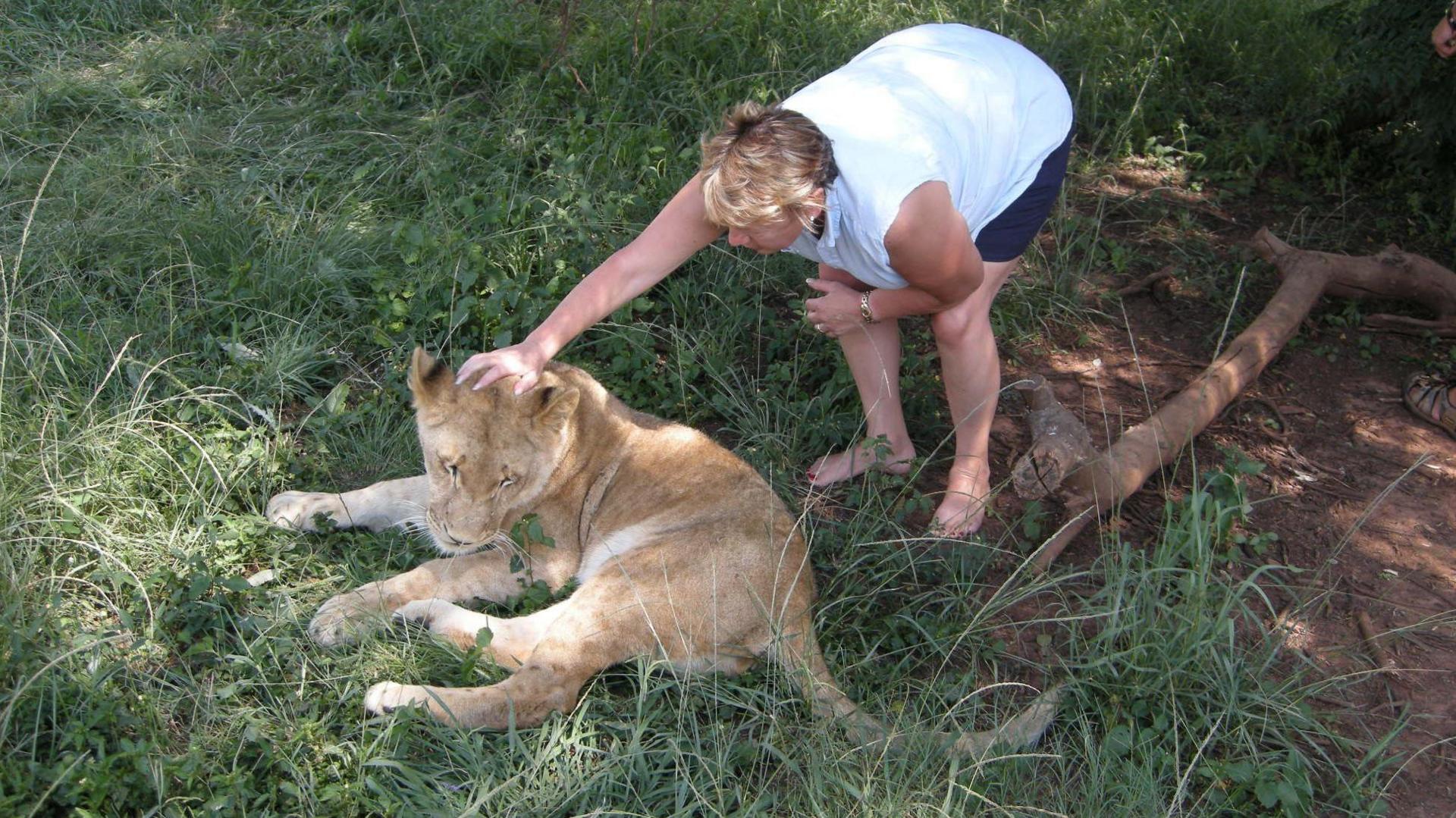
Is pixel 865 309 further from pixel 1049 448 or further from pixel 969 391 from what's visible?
pixel 1049 448

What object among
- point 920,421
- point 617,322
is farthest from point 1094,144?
point 617,322

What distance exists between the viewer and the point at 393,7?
6.23m

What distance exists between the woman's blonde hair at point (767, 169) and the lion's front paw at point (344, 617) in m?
1.52

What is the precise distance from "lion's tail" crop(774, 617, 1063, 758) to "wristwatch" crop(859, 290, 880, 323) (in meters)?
1.08

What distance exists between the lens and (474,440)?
3.57 meters

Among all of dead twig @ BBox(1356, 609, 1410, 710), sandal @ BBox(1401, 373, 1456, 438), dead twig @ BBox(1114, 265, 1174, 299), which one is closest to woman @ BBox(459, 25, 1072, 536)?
dead twig @ BBox(1356, 609, 1410, 710)

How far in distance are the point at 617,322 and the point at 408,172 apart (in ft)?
4.78

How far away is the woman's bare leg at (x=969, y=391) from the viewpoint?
3832 millimetres

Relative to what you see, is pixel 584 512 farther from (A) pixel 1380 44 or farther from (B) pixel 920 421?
(A) pixel 1380 44

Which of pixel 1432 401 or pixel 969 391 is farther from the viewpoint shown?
pixel 1432 401

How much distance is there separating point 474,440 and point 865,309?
51.9 inches

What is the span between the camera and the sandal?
4652 millimetres

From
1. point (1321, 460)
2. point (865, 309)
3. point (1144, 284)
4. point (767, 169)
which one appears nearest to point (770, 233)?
point (767, 169)

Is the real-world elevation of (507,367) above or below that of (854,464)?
above
